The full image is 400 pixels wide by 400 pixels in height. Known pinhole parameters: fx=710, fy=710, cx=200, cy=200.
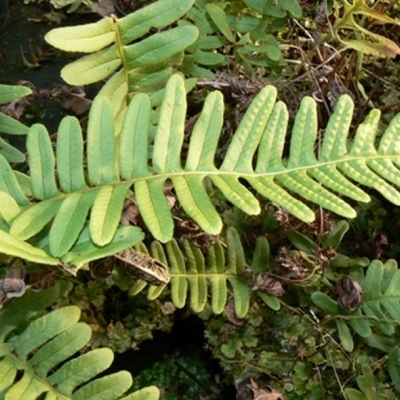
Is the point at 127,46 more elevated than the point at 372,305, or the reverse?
the point at 127,46

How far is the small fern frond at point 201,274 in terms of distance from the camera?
1.57 meters

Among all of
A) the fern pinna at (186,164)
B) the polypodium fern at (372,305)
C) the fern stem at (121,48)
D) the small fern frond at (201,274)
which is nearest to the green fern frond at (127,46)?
the fern stem at (121,48)

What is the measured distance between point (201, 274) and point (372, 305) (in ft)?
1.31

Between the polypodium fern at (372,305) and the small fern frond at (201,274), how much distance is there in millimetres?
187

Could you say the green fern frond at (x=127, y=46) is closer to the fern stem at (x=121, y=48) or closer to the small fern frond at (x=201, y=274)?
the fern stem at (x=121, y=48)

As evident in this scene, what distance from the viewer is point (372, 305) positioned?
163 cm

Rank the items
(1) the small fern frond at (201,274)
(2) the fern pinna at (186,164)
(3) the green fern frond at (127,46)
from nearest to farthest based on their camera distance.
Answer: (2) the fern pinna at (186,164) → (3) the green fern frond at (127,46) → (1) the small fern frond at (201,274)

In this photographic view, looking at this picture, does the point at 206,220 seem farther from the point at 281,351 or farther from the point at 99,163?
the point at 281,351

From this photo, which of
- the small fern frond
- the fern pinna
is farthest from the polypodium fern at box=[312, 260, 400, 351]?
the fern pinna

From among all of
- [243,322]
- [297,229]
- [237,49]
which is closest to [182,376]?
[243,322]

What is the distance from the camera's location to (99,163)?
1274mm

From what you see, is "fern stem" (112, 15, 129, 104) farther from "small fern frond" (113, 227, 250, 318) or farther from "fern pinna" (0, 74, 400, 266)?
"small fern frond" (113, 227, 250, 318)

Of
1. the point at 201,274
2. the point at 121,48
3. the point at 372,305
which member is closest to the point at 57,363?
the point at 201,274

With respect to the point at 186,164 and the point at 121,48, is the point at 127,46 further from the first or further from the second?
the point at 186,164
